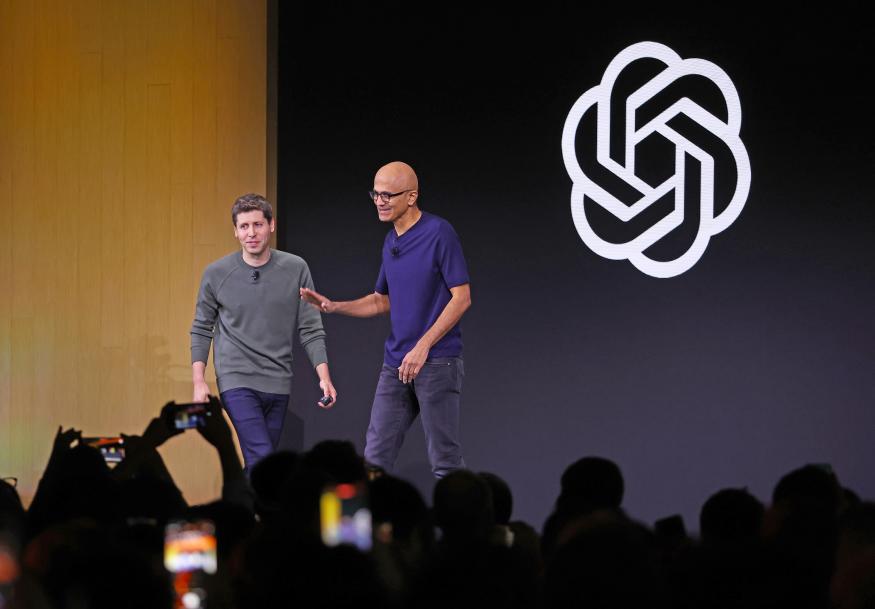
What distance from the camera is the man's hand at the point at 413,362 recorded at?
5.23m

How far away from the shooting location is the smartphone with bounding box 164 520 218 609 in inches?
87.0

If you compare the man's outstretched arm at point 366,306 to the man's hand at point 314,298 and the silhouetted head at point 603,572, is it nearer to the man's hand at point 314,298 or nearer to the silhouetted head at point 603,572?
the man's hand at point 314,298

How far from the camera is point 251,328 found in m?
5.51

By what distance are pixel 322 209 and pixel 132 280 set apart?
3.49 ft

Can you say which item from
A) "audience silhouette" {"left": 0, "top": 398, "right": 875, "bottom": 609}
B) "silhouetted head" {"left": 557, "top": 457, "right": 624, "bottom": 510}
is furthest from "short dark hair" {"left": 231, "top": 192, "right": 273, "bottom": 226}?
"silhouetted head" {"left": 557, "top": 457, "right": 624, "bottom": 510}

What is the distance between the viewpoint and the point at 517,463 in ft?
20.2

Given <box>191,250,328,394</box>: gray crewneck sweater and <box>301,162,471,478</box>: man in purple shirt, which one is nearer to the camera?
<box>301,162,471,478</box>: man in purple shirt

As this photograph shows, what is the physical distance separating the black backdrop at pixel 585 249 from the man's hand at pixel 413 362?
94cm

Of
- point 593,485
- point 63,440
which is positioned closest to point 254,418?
point 63,440

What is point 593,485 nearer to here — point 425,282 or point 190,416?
point 190,416

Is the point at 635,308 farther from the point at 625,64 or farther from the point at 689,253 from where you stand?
the point at 625,64

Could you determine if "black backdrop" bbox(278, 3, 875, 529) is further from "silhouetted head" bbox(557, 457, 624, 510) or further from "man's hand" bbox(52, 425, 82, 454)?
"silhouetted head" bbox(557, 457, 624, 510)

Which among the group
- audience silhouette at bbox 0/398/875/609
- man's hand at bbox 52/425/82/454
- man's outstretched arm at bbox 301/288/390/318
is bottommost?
audience silhouette at bbox 0/398/875/609

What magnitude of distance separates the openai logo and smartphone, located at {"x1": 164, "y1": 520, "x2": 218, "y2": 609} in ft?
13.1
